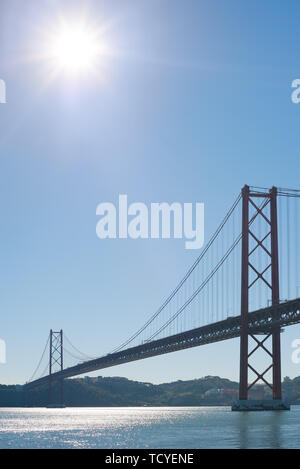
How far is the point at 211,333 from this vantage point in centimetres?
7581

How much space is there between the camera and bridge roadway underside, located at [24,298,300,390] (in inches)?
2492

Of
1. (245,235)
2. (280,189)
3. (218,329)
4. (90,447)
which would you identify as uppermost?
(280,189)

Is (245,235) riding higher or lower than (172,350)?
higher

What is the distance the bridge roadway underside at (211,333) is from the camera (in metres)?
63.3

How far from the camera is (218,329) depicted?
243ft
